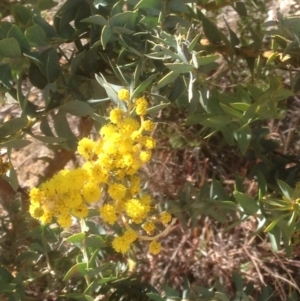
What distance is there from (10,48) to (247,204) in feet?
1.74

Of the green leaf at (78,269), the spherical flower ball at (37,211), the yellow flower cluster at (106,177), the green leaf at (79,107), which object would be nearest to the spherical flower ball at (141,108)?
the yellow flower cluster at (106,177)

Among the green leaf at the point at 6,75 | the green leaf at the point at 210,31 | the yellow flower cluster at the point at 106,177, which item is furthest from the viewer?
the green leaf at the point at 210,31

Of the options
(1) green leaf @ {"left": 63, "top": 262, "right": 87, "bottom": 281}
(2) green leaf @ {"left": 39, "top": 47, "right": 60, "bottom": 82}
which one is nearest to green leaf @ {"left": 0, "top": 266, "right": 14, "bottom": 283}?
(1) green leaf @ {"left": 63, "top": 262, "right": 87, "bottom": 281}

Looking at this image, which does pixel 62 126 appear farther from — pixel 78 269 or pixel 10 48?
pixel 78 269

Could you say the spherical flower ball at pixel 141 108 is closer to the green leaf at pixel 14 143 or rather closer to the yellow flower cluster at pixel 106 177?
the yellow flower cluster at pixel 106 177

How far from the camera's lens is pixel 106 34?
861mm

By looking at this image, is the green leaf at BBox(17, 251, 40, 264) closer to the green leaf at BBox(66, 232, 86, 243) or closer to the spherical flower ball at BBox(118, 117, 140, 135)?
the green leaf at BBox(66, 232, 86, 243)

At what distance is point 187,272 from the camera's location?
1805 millimetres

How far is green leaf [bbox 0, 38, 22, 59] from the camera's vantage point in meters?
0.84

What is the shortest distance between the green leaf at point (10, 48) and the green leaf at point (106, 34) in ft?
0.47

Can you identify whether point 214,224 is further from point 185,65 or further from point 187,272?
point 185,65

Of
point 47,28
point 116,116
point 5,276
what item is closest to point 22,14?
point 47,28

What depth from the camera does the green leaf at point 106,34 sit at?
850mm

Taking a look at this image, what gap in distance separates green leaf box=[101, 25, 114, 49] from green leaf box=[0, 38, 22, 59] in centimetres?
14
